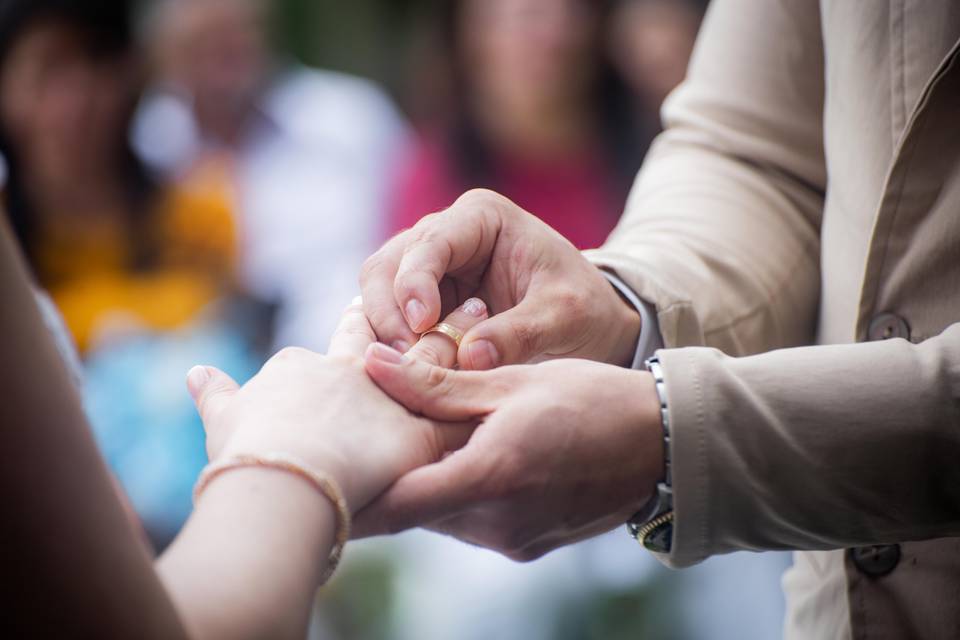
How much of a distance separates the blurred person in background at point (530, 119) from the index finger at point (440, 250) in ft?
4.42

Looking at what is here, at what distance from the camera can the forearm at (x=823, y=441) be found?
90cm

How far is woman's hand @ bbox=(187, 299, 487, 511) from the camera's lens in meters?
0.88

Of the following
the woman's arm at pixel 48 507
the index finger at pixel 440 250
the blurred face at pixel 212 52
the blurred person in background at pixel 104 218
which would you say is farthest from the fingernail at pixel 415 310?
the blurred face at pixel 212 52

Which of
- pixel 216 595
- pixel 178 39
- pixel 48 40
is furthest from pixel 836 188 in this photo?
pixel 178 39

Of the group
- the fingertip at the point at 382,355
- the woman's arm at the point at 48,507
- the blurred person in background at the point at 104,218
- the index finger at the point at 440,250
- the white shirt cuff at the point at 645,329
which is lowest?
the blurred person in background at the point at 104,218

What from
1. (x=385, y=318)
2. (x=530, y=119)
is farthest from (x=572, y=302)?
(x=530, y=119)

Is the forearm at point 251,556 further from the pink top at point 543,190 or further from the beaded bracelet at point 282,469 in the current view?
the pink top at point 543,190

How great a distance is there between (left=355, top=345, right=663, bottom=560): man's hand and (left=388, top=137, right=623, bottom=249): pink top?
148 centimetres

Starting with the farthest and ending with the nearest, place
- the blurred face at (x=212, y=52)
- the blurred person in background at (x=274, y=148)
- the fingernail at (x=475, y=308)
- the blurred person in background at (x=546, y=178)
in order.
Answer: the blurred face at (x=212, y=52) < the blurred person in background at (x=274, y=148) < the blurred person in background at (x=546, y=178) < the fingernail at (x=475, y=308)

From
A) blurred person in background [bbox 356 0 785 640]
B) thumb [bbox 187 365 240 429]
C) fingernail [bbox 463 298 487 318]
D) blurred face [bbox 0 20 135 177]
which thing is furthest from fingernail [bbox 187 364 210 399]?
blurred face [bbox 0 20 135 177]

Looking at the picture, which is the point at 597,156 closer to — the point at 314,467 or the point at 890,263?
the point at 890,263

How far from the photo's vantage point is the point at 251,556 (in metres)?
0.76

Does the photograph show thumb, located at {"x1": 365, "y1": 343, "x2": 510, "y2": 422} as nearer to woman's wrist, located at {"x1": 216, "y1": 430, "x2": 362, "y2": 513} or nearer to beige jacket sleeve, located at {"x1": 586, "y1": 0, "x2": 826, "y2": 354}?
woman's wrist, located at {"x1": 216, "y1": 430, "x2": 362, "y2": 513}

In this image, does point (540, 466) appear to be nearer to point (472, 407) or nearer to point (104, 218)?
point (472, 407)
